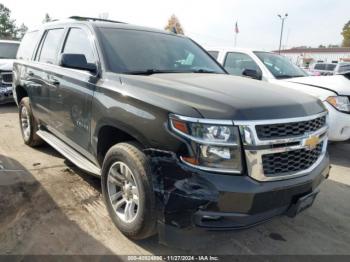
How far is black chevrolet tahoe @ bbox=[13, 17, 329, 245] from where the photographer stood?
2412 mm

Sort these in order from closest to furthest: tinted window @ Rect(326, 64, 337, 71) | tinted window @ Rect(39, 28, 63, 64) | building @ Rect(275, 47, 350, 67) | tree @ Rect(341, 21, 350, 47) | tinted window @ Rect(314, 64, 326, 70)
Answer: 1. tinted window @ Rect(39, 28, 63, 64)
2. tinted window @ Rect(326, 64, 337, 71)
3. tinted window @ Rect(314, 64, 326, 70)
4. building @ Rect(275, 47, 350, 67)
5. tree @ Rect(341, 21, 350, 47)

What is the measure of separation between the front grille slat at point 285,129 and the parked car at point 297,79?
7.25ft

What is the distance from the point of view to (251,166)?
7.99 feet

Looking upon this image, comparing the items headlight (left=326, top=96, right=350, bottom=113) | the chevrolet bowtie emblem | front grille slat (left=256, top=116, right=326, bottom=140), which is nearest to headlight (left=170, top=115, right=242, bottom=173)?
front grille slat (left=256, top=116, right=326, bottom=140)

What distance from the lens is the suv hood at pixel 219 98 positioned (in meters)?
2.49

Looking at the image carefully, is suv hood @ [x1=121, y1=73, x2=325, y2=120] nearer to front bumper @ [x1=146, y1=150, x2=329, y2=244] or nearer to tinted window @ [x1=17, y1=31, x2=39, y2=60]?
front bumper @ [x1=146, y1=150, x2=329, y2=244]

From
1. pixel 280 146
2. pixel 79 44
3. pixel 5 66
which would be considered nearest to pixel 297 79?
pixel 79 44

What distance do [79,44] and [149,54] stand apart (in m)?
0.83

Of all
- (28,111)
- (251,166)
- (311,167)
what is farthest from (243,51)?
(251,166)

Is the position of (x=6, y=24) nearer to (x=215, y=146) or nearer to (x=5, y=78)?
(x=5, y=78)

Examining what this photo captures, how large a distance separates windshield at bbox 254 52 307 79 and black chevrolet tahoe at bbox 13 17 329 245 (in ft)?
10.8

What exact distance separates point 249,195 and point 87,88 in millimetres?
1995

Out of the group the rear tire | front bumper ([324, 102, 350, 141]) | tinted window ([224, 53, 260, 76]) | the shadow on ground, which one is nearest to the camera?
the shadow on ground

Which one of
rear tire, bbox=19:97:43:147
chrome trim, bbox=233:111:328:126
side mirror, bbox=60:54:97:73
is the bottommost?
rear tire, bbox=19:97:43:147
